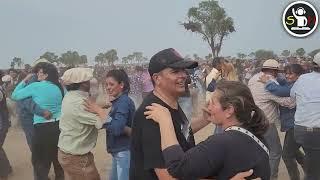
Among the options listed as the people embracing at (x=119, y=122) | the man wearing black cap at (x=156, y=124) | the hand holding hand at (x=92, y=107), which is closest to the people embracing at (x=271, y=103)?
the people embracing at (x=119, y=122)

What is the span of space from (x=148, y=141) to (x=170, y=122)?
185mm

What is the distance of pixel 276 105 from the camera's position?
19.5 feet

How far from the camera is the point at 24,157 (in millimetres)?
8703

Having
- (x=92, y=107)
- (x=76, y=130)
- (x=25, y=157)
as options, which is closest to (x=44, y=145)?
(x=76, y=130)

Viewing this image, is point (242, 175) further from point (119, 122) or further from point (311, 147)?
point (311, 147)

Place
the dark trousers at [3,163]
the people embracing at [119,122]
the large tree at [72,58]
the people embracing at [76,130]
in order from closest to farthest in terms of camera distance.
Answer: the people embracing at [119,122], the people embracing at [76,130], the dark trousers at [3,163], the large tree at [72,58]

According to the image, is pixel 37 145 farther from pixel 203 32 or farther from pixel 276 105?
pixel 203 32

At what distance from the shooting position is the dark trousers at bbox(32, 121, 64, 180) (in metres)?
5.50

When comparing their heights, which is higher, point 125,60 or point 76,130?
point 76,130

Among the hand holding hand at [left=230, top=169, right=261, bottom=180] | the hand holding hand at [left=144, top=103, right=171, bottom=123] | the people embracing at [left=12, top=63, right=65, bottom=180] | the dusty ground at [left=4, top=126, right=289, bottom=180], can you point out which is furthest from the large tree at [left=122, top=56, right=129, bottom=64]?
the hand holding hand at [left=230, top=169, right=261, bottom=180]

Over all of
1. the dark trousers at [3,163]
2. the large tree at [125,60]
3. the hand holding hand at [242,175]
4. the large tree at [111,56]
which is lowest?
the large tree at [125,60]

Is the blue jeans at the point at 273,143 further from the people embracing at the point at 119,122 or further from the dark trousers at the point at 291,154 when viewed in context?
the people embracing at the point at 119,122

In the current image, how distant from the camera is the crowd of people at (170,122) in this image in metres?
2.05

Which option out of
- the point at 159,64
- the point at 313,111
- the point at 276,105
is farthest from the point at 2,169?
the point at 159,64
